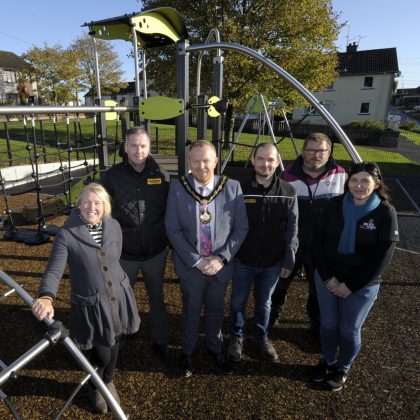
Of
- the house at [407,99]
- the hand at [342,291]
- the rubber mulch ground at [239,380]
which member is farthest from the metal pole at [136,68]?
the house at [407,99]

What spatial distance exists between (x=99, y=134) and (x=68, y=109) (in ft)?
4.16

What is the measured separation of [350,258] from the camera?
8.32 feet

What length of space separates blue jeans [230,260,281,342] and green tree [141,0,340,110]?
37.2ft

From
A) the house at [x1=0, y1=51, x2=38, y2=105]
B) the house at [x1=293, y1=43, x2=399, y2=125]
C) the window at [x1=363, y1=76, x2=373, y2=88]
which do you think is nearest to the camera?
the house at [x1=293, y1=43, x2=399, y2=125]

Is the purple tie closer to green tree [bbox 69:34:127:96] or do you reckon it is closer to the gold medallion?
the gold medallion

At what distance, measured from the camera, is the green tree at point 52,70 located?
35062 millimetres

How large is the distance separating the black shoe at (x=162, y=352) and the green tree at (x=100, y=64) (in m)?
38.1

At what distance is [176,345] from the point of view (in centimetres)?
322

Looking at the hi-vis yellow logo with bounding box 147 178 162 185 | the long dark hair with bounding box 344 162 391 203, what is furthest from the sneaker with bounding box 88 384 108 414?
the long dark hair with bounding box 344 162 391 203

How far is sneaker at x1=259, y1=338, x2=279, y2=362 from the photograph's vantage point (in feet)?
9.96

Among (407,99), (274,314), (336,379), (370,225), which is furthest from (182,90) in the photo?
(407,99)

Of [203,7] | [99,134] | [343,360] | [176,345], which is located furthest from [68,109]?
[203,7]

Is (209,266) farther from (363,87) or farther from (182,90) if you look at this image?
(363,87)

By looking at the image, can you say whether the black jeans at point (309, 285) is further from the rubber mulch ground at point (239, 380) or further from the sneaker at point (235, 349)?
the sneaker at point (235, 349)
